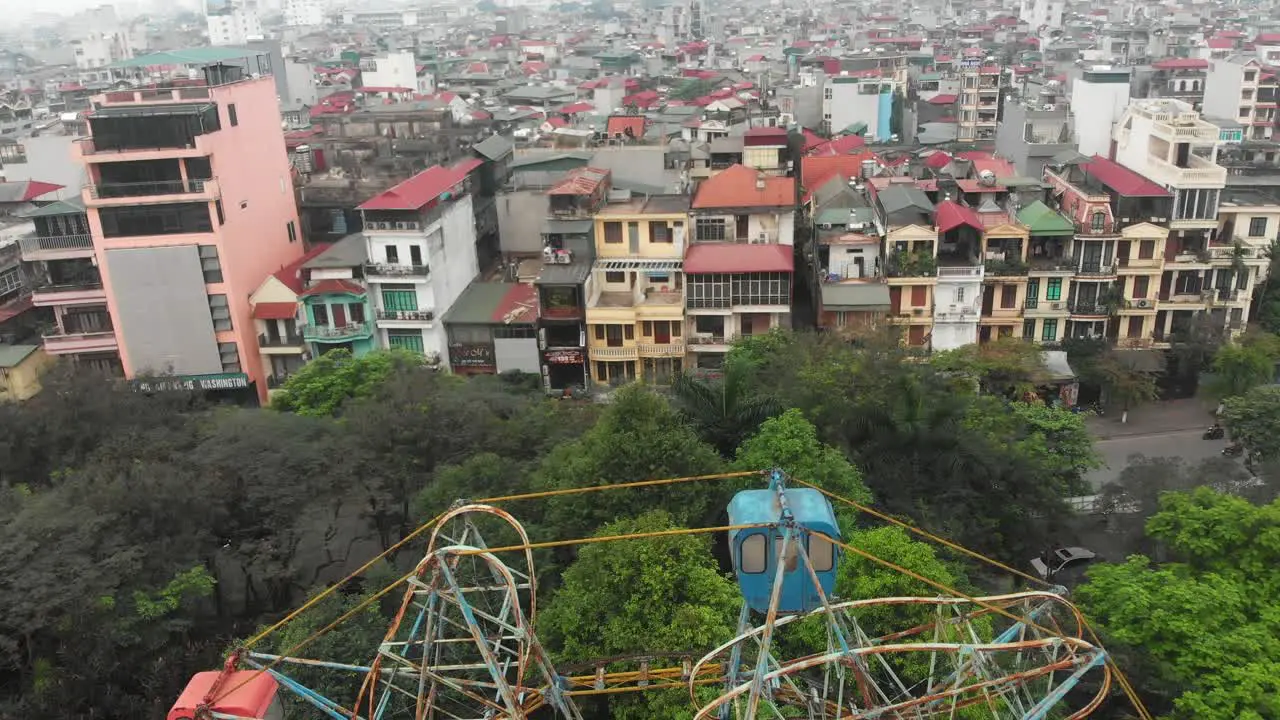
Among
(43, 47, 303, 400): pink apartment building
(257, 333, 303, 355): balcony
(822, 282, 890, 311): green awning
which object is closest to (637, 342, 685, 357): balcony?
(822, 282, 890, 311): green awning

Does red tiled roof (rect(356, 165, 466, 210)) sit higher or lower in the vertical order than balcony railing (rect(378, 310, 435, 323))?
higher

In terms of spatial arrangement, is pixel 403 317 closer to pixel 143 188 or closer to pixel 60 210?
pixel 143 188

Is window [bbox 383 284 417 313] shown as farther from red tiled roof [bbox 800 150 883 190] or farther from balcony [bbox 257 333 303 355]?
red tiled roof [bbox 800 150 883 190]

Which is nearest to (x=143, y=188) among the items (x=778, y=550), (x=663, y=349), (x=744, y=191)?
(x=663, y=349)

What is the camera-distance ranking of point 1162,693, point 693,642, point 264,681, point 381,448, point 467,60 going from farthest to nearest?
point 467,60 → point 381,448 → point 1162,693 → point 693,642 → point 264,681

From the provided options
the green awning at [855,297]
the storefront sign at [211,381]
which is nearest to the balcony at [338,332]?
the storefront sign at [211,381]

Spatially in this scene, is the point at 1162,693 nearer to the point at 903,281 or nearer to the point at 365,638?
the point at 365,638

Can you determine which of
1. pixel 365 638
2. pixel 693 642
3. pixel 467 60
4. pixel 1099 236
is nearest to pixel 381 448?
pixel 365 638
